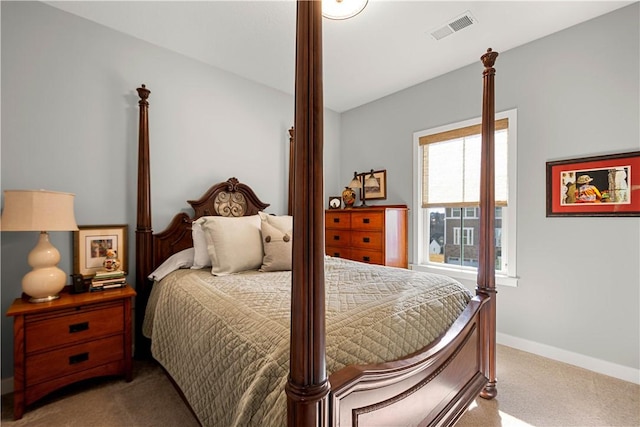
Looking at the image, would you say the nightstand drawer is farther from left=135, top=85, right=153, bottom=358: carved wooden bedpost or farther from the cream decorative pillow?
the cream decorative pillow

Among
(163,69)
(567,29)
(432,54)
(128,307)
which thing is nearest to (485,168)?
(432,54)

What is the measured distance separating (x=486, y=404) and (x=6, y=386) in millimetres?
3115

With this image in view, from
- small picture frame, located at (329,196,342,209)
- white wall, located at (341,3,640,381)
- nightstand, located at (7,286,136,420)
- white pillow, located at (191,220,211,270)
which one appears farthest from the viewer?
small picture frame, located at (329,196,342,209)

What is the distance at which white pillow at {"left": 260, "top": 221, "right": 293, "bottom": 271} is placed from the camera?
2158 millimetres

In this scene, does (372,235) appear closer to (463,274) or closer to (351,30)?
(463,274)

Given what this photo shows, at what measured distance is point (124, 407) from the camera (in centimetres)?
173

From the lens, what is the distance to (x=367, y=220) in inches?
126

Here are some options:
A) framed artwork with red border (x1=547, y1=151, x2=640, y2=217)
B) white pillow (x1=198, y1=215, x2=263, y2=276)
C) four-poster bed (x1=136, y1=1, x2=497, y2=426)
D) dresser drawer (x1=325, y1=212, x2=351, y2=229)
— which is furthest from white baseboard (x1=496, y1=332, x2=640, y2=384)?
white pillow (x1=198, y1=215, x2=263, y2=276)

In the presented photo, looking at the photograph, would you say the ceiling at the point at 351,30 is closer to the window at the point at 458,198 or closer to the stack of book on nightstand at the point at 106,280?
the window at the point at 458,198

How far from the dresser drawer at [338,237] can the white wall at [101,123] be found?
1160mm

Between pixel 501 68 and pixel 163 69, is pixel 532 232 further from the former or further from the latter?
pixel 163 69

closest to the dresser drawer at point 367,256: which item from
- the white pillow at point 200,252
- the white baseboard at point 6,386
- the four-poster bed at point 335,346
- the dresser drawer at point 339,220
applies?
the dresser drawer at point 339,220

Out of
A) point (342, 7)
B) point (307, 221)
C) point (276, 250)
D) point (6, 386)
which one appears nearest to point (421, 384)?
point (307, 221)

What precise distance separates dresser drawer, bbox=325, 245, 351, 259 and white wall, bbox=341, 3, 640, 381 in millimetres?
1578
